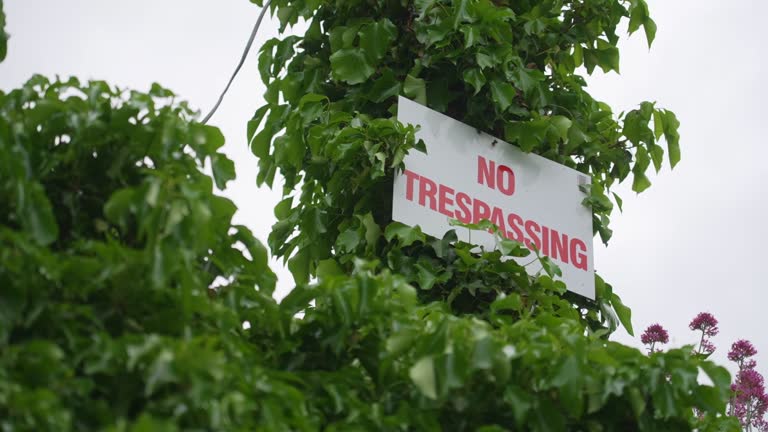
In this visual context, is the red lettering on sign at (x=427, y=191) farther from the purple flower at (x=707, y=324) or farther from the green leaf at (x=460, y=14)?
the purple flower at (x=707, y=324)

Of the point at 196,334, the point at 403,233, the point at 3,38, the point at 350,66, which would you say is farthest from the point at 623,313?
the point at 3,38

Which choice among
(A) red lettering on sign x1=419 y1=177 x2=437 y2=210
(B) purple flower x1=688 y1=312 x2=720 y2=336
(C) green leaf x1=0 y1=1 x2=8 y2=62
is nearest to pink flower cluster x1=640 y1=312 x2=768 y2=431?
(B) purple flower x1=688 y1=312 x2=720 y2=336

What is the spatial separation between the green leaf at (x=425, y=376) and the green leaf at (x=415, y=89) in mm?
1544

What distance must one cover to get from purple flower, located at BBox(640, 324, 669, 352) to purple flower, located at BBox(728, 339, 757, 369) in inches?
16.1

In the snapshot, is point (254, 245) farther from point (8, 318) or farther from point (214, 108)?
point (214, 108)

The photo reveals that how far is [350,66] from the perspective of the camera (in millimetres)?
3518

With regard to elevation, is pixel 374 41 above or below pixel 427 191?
above

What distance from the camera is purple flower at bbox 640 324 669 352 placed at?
376 cm

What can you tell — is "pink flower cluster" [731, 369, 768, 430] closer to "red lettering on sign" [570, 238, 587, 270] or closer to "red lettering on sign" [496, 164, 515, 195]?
"red lettering on sign" [570, 238, 587, 270]

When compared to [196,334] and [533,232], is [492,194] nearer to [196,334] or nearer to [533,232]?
[533,232]

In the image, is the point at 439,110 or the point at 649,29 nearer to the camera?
the point at 439,110

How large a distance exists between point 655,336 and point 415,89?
4.19 feet

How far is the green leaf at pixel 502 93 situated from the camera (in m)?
3.45

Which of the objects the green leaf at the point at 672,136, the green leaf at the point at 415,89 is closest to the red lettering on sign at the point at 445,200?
the green leaf at the point at 415,89
